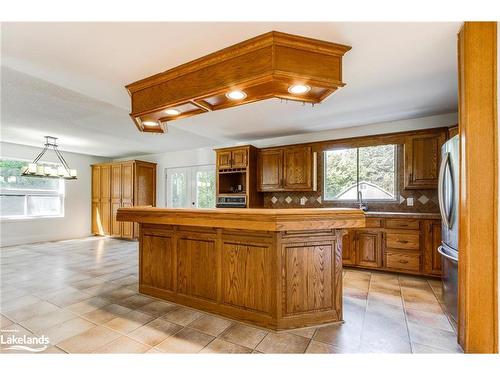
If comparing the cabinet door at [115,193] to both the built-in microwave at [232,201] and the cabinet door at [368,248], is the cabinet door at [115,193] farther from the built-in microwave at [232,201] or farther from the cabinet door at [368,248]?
the cabinet door at [368,248]

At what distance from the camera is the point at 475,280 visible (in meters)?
1.65

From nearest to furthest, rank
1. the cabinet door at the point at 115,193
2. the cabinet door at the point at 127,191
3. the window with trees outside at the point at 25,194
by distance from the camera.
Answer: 1. the window with trees outside at the point at 25,194
2. the cabinet door at the point at 127,191
3. the cabinet door at the point at 115,193

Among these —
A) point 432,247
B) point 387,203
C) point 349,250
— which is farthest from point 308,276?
point 387,203

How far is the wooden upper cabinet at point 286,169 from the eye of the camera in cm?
452

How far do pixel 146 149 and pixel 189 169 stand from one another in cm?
128

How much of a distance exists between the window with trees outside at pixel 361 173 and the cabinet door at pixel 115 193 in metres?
5.51

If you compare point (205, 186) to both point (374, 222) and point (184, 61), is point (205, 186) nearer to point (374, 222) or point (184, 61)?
point (374, 222)

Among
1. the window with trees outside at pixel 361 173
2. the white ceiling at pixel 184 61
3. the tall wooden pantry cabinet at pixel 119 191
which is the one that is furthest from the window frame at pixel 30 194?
the window with trees outside at pixel 361 173

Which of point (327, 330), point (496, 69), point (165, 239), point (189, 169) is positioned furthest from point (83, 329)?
point (189, 169)

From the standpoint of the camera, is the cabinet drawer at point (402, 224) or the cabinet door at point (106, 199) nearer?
the cabinet drawer at point (402, 224)

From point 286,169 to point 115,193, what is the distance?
499cm

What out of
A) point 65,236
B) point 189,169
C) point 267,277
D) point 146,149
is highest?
point 146,149

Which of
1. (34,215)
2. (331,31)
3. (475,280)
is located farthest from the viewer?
(34,215)
